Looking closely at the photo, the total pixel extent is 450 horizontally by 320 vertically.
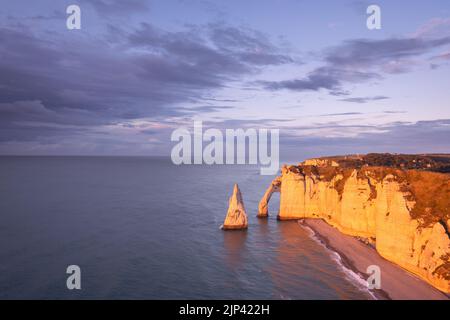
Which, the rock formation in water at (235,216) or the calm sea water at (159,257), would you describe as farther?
the rock formation in water at (235,216)

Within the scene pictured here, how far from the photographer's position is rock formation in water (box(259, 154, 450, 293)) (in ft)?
102

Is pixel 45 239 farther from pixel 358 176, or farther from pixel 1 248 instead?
pixel 358 176

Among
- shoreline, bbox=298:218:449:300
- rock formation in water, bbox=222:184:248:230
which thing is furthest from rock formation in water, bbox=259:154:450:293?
rock formation in water, bbox=222:184:248:230

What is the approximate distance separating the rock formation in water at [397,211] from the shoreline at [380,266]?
3.23ft

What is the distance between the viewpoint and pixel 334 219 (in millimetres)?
56281

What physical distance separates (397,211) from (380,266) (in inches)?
249

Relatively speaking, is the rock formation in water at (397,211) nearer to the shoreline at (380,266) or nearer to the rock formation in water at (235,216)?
the shoreline at (380,266)

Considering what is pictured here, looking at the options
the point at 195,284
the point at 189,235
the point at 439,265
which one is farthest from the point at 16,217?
the point at 439,265

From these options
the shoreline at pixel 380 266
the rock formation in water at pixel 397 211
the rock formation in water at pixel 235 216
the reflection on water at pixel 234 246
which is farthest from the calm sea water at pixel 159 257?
the rock formation in water at pixel 397 211

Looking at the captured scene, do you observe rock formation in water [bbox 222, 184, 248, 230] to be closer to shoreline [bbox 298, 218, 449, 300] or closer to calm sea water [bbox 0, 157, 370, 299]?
calm sea water [bbox 0, 157, 370, 299]

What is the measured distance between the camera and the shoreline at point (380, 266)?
1169 inches

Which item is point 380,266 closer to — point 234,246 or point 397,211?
point 397,211
